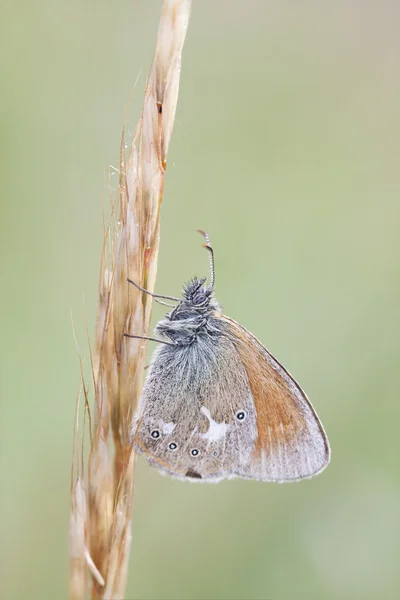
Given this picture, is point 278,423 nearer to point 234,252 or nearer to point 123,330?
point 123,330

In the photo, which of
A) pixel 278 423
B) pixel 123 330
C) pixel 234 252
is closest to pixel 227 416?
pixel 278 423

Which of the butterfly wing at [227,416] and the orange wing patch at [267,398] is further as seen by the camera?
the orange wing patch at [267,398]

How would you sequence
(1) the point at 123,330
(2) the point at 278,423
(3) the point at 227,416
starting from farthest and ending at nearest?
1. (3) the point at 227,416
2. (2) the point at 278,423
3. (1) the point at 123,330

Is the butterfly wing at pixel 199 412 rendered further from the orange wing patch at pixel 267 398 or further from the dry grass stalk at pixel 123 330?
the dry grass stalk at pixel 123 330

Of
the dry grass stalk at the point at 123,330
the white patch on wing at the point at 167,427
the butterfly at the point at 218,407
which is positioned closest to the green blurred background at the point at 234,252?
the butterfly at the point at 218,407

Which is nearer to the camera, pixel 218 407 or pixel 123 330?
pixel 123 330

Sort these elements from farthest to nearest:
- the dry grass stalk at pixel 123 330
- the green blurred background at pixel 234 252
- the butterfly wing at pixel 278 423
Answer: the green blurred background at pixel 234 252 < the butterfly wing at pixel 278 423 < the dry grass stalk at pixel 123 330

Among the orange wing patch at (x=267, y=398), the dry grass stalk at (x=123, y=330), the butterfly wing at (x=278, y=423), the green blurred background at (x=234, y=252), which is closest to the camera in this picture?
the dry grass stalk at (x=123, y=330)

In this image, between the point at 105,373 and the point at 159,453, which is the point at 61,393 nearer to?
the point at 159,453
